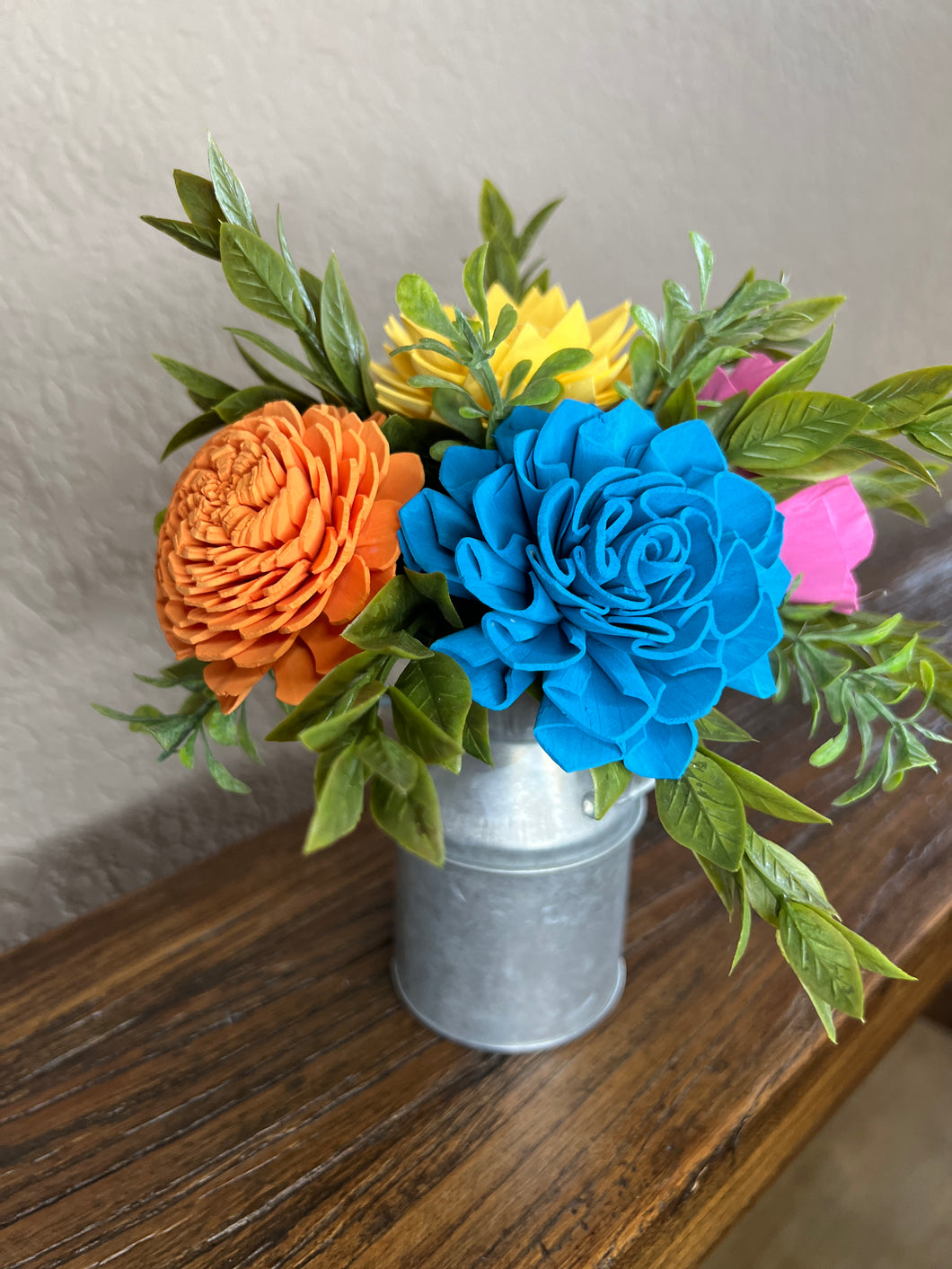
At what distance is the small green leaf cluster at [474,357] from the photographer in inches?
12.3

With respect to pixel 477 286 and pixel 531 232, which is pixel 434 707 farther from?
pixel 531 232

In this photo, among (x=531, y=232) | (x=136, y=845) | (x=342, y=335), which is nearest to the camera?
(x=342, y=335)

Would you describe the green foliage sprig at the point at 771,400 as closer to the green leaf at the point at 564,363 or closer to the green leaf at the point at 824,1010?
the green leaf at the point at 564,363

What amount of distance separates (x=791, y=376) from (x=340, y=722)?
0.21 meters

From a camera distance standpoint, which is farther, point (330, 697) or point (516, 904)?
point (516, 904)

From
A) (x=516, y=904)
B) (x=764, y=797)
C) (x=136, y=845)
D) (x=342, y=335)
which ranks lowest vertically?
(x=136, y=845)

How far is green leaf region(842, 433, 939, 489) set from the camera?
0.35 m

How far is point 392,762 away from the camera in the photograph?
263 mm

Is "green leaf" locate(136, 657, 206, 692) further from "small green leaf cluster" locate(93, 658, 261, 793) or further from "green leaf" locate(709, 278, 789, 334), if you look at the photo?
"green leaf" locate(709, 278, 789, 334)

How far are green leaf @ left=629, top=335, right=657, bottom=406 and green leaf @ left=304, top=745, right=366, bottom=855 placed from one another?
0.18 meters

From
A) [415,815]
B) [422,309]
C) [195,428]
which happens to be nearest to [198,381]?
[195,428]

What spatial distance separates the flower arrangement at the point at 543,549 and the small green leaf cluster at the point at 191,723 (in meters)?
0.05

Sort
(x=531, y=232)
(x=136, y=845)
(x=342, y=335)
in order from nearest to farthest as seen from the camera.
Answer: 1. (x=342, y=335)
2. (x=531, y=232)
3. (x=136, y=845)

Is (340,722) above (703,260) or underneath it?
underneath
